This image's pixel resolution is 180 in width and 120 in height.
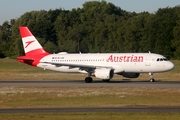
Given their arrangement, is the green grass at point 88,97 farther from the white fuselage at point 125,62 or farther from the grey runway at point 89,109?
the white fuselage at point 125,62

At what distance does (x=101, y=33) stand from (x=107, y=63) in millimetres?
78911

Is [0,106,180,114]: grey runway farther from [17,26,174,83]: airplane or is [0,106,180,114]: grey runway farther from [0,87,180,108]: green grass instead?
[17,26,174,83]: airplane

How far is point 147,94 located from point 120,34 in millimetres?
90095

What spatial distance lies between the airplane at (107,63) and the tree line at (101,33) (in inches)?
2300

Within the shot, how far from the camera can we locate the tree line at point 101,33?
118562mm

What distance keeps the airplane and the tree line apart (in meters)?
58.4

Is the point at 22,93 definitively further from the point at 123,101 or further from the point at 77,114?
the point at 77,114

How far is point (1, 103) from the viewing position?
3362cm

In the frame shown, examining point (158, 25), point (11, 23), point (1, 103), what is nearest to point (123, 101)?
point (1, 103)

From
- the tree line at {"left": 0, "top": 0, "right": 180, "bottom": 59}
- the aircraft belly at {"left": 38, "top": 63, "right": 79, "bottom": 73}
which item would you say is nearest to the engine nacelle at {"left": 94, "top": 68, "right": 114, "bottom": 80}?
the aircraft belly at {"left": 38, "top": 63, "right": 79, "bottom": 73}

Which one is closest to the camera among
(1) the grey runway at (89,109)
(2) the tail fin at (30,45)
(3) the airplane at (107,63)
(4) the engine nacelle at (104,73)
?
(1) the grey runway at (89,109)

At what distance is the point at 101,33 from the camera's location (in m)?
134

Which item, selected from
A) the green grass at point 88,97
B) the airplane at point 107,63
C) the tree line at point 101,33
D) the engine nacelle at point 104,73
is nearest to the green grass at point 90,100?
the green grass at point 88,97

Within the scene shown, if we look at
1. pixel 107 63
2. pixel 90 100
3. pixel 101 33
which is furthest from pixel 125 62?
pixel 101 33
